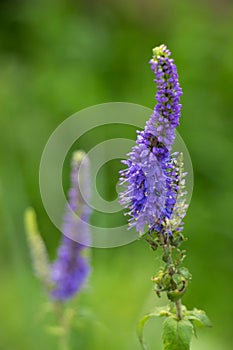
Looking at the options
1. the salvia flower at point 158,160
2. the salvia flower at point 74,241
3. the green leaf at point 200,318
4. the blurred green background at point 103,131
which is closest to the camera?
the salvia flower at point 158,160

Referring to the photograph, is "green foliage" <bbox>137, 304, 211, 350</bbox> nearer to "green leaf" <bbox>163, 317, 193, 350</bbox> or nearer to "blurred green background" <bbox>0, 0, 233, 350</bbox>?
"green leaf" <bbox>163, 317, 193, 350</bbox>

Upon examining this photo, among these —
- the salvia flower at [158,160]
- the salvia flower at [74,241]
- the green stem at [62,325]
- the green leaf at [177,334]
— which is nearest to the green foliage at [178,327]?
the green leaf at [177,334]

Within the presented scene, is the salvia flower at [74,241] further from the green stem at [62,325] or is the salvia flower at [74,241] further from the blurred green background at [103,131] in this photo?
the blurred green background at [103,131]

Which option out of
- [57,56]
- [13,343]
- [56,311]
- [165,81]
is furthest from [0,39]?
[165,81]

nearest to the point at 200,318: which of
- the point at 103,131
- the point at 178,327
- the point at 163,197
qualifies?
the point at 178,327

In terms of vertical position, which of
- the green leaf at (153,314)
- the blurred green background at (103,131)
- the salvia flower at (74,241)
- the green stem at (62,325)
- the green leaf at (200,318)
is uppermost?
the blurred green background at (103,131)
